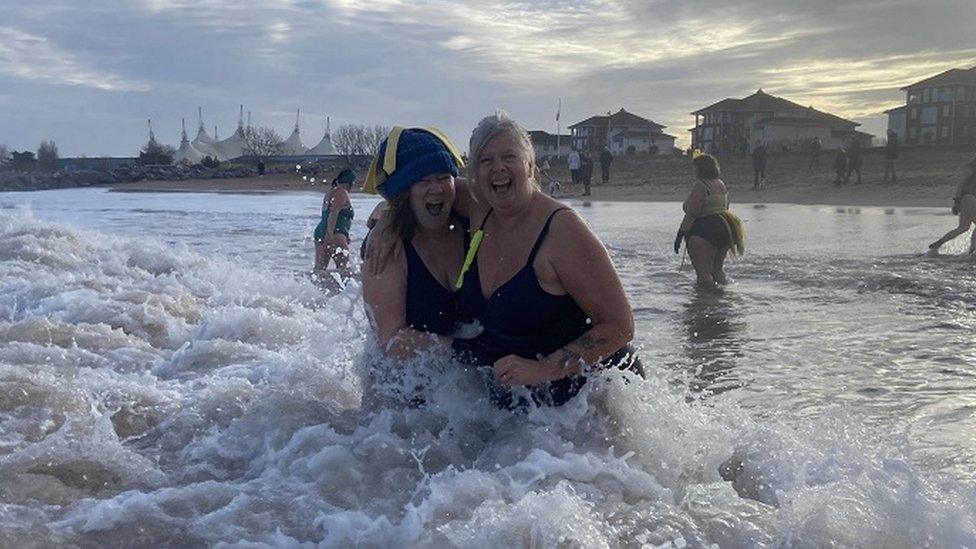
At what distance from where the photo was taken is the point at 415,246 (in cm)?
423

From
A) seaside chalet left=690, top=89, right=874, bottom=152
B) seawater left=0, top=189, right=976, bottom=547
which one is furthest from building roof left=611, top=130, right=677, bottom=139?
seawater left=0, top=189, right=976, bottom=547

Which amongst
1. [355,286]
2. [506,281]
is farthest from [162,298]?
[506,281]

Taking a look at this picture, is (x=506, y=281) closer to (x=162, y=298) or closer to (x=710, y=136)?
(x=162, y=298)

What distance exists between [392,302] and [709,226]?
681 cm

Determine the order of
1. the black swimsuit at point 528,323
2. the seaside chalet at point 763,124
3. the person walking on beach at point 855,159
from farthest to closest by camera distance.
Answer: the seaside chalet at point 763,124, the person walking on beach at point 855,159, the black swimsuit at point 528,323

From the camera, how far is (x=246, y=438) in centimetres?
482

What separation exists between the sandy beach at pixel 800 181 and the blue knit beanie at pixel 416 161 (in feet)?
82.2

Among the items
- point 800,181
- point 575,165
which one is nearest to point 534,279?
point 800,181

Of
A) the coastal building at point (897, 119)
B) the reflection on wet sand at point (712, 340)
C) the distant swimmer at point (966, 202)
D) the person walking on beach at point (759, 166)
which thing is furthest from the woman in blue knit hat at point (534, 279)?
the coastal building at point (897, 119)

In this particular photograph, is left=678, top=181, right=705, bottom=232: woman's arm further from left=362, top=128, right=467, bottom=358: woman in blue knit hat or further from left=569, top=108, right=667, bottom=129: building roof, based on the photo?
left=569, top=108, right=667, bottom=129: building roof

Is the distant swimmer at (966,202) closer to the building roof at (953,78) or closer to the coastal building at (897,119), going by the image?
the building roof at (953,78)

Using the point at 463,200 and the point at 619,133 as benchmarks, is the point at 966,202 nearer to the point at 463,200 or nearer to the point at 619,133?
the point at 463,200

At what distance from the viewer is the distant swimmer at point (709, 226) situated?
34.0 feet

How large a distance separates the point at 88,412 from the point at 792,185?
34977 mm
